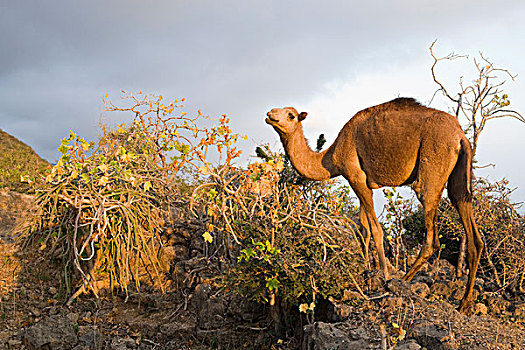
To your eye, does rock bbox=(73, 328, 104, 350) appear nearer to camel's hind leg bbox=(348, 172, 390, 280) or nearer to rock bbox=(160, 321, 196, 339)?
rock bbox=(160, 321, 196, 339)

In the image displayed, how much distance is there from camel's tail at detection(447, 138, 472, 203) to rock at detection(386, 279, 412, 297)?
1.30 metres

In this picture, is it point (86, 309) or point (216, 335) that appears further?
point (86, 309)

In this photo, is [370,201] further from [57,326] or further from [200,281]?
[57,326]

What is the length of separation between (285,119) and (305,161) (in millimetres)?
650

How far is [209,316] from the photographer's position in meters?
5.63

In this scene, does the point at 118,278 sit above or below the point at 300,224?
below

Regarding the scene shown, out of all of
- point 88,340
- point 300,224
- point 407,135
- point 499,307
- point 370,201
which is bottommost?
point 88,340

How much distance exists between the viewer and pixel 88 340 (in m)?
5.42

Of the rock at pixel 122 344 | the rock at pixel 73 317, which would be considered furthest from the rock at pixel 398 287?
the rock at pixel 73 317

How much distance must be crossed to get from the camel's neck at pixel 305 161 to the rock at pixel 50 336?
3.68m

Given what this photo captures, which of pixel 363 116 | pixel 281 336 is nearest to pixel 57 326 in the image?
pixel 281 336

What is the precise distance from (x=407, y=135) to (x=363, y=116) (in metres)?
0.69

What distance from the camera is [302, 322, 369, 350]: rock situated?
397 cm

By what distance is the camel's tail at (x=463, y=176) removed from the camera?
17.6ft
